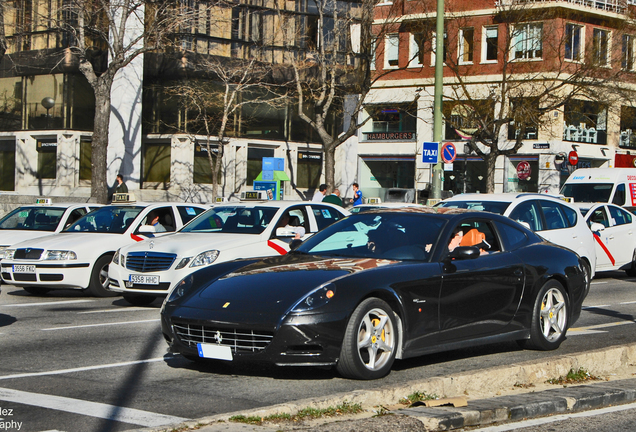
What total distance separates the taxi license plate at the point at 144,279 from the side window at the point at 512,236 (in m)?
5.35

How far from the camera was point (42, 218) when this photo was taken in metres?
16.8

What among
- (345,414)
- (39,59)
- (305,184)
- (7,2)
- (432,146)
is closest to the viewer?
(345,414)

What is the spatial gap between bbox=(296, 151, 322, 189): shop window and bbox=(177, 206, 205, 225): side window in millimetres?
27192

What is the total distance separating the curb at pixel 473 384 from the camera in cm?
538

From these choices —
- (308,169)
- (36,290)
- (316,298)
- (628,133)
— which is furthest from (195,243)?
(628,133)

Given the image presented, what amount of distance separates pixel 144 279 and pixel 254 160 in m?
29.1

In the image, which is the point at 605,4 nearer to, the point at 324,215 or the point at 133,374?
the point at 324,215

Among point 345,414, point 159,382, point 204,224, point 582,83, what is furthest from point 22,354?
point 582,83

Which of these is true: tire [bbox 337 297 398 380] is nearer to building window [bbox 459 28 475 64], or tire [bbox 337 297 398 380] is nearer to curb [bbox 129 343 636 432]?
curb [bbox 129 343 636 432]

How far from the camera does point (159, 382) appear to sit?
689 centimetres

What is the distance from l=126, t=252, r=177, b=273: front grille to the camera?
1205cm

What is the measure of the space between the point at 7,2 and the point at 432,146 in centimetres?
1922

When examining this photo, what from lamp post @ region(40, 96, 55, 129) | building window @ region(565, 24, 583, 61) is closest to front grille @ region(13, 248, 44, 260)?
lamp post @ region(40, 96, 55, 129)

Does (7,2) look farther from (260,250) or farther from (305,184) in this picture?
(260,250)
